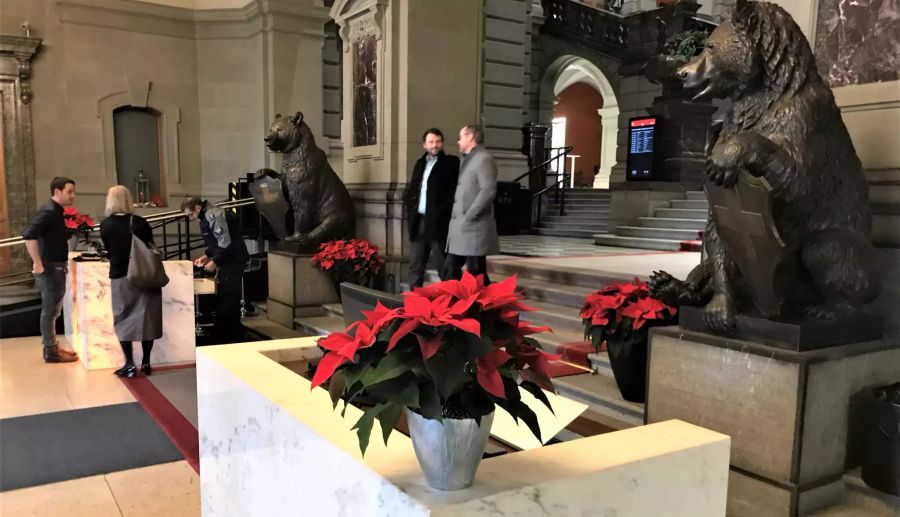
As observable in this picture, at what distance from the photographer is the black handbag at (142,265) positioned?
5.75 meters

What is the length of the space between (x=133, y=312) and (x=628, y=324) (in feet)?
14.7

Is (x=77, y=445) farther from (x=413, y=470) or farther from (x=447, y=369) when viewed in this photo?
(x=447, y=369)

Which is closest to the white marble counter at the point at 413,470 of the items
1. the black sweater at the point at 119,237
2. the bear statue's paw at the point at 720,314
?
the bear statue's paw at the point at 720,314

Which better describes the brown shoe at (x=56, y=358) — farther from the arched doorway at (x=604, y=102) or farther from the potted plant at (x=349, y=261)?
the arched doorway at (x=604, y=102)

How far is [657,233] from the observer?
9.63 m

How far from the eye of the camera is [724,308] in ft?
9.95

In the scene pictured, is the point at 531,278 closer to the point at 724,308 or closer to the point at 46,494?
the point at 724,308

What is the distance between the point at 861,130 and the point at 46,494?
4812 mm

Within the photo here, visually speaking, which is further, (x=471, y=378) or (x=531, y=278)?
(x=531, y=278)

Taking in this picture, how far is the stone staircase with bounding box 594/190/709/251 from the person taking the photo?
9.16m

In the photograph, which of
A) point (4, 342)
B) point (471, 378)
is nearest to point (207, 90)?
point (4, 342)

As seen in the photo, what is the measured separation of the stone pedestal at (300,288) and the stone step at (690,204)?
5.85m

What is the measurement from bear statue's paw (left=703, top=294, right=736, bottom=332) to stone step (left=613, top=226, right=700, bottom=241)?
252 inches

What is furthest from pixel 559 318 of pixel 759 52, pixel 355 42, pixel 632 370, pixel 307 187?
pixel 355 42
